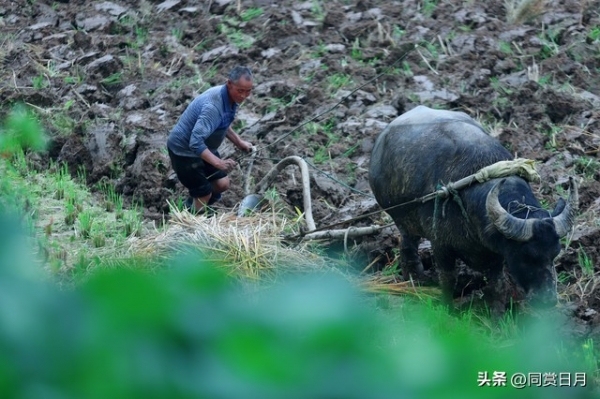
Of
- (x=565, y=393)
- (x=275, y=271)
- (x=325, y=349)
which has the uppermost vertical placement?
(x=325, y=349)

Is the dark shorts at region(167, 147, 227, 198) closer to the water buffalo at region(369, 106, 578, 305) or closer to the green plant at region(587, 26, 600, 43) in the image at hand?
the water buffalo at region(369, 106, 578, 305)

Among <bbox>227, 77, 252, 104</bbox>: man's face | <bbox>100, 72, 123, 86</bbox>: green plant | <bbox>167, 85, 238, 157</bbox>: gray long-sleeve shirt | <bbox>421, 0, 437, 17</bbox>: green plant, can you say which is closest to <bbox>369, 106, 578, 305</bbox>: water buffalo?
<bbox>227, 77, 252, 104</bbox>: man's face

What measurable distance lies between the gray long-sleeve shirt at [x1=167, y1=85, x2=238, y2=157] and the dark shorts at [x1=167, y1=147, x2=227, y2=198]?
6 centimetres

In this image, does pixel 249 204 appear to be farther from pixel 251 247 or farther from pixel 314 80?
pixel 314 80

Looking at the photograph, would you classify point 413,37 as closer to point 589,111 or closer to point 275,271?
point 589,111

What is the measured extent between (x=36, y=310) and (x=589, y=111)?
862 cm

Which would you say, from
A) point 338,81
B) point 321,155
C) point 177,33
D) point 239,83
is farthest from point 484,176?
point 177,33

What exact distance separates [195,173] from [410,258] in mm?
1850

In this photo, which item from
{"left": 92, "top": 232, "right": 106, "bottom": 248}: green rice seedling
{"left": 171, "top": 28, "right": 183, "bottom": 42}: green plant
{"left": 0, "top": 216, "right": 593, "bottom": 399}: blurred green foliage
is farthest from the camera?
{"left": 171, "top": 28, "right": 183, "bottom": 42}: green plant

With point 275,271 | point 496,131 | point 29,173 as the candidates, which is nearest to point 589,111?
point 496,131

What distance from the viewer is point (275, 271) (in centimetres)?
612

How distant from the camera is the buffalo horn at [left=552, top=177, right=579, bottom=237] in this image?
605cm

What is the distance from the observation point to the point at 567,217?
614cm

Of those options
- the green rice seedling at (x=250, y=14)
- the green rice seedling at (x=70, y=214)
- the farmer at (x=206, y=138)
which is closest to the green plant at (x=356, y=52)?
the green rice seedling at (x=250, y=14)
